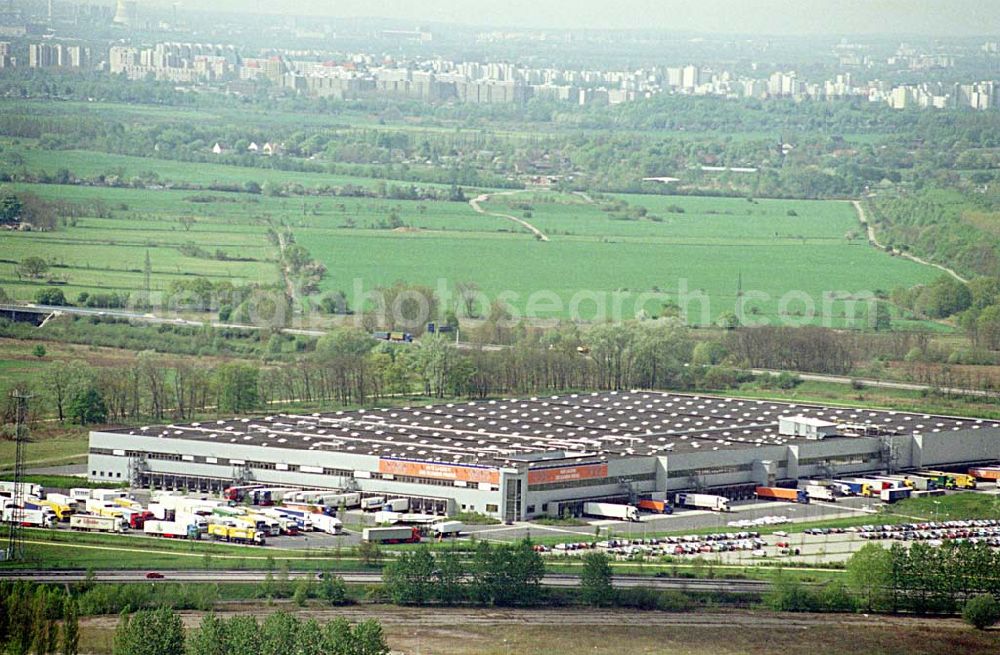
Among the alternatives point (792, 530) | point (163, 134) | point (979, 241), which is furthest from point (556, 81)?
point (792, 530)

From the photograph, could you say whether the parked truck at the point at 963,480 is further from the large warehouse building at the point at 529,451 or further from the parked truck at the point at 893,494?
the parked truck at the point at 893,494

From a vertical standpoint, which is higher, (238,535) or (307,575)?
(238,535)

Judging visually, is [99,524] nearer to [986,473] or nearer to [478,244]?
[986,473]

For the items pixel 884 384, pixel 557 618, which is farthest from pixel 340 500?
pixel 884 384

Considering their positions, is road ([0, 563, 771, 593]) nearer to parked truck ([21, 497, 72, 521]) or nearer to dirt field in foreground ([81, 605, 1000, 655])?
dirt field in foreground ([81, 605, 1000, 655])

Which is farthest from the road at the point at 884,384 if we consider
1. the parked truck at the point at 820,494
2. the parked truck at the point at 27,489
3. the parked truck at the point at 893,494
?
the parked truck at the point at 27,489
